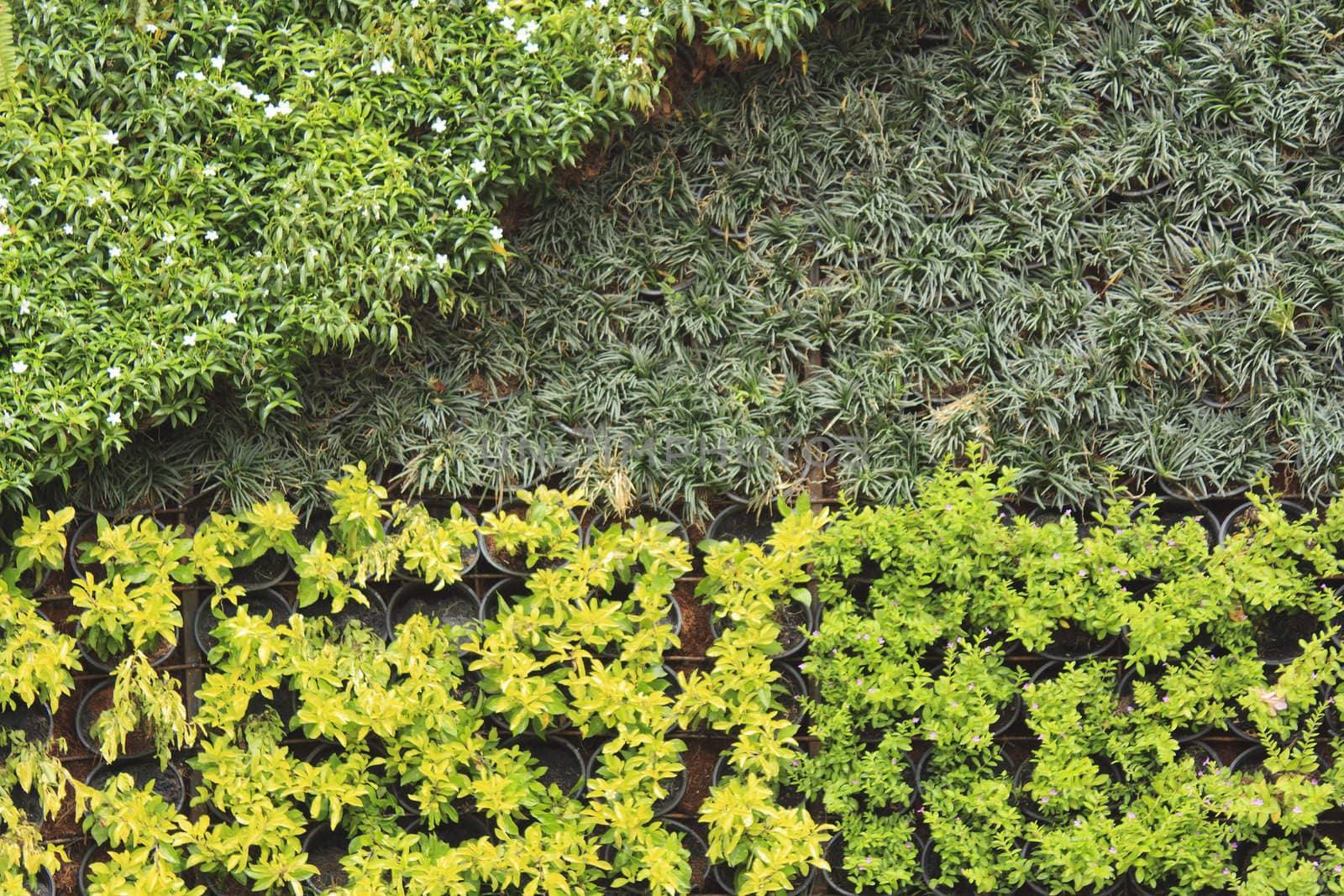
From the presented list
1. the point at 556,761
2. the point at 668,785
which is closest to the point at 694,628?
the point at 668,785

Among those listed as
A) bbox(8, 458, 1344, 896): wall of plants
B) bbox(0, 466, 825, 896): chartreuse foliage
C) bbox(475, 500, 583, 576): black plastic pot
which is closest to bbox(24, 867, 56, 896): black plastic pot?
bbox(8, 458, 1344, 896): wall of plants

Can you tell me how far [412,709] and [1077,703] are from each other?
6.39 feet

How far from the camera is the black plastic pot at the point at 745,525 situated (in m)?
3.52

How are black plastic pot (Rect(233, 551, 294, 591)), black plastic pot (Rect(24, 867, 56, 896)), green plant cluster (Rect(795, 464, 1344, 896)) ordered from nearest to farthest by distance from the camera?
green plant cluster (Rect(795, 464, 1344, 896)) < black plastic pot (Rect(24, 867, 56, 896)) < black plastic pot (Rect(233, 551, 294, 591))

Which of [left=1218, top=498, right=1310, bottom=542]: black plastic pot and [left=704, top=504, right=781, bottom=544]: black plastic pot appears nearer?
[left=1218, top=498, right=1310, bottom=542]: black plastic pot

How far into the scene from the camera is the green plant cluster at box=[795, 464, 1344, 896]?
3189mm

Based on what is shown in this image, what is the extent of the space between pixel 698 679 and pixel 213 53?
238 centimetres

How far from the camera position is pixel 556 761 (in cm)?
350

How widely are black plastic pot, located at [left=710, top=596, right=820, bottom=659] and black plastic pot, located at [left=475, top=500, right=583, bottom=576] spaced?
1.92 feet

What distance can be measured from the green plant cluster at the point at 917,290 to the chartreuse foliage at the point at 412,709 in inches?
8.9

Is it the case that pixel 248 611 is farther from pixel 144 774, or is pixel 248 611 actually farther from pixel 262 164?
pixel 262 164

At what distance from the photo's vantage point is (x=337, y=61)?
335 centimetres

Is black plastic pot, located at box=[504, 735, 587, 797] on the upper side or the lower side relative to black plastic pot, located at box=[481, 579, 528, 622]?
lower

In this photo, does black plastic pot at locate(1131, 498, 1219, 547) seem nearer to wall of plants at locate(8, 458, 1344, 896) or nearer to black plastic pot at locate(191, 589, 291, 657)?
wall of plants at locate(8, 458, 1344, 896)
